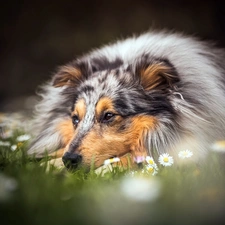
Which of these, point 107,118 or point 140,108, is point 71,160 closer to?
point 107,118

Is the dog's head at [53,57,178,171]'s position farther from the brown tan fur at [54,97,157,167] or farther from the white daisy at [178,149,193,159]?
the white daisy at [178,149,193,159]

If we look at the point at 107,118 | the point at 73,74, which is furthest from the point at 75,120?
the point at 73,74

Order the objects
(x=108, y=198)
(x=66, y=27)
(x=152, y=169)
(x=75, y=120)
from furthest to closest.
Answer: (x=66, y=27) → (x=75, y=120) → (x=152, y=169) → (x=108, y=198)

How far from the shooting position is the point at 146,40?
3941mm

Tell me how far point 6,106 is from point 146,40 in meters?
2.05

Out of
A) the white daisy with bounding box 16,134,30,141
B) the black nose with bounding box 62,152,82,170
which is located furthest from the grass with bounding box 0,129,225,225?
the white daisy with bounding box 16,134,30,141

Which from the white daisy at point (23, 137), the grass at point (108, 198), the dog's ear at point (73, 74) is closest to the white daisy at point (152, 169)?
the grass at point (108, 198)

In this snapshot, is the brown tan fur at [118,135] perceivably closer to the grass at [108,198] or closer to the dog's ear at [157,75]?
the dog's ear at [157,75]

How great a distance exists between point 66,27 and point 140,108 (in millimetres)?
2581

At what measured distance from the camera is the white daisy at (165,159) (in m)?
3.14

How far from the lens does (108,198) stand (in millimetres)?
2355

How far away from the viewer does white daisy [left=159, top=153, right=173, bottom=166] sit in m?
3.14

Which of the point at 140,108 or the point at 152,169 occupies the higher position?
the point at 140,108

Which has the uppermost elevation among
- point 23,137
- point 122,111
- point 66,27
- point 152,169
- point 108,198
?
point 66,27
